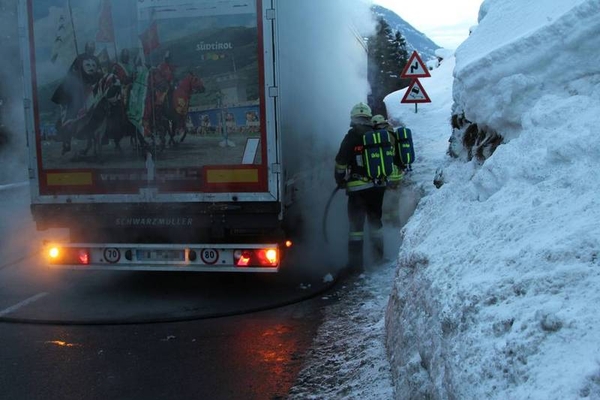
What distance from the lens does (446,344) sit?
290 centimetres

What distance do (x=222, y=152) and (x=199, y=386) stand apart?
7.51 ft

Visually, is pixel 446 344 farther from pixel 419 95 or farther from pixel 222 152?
pixel 419 95

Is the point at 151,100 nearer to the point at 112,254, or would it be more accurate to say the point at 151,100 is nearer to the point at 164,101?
the point at 164,101

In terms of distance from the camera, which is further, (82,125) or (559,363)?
(82,125)

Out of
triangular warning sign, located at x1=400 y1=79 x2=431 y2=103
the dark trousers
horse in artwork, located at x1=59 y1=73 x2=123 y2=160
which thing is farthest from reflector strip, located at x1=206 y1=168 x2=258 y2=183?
triangular warning sign, located at x1=400 y1=79 x2=431 y2=103

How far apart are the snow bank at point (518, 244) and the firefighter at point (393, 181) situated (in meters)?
A: 2.32

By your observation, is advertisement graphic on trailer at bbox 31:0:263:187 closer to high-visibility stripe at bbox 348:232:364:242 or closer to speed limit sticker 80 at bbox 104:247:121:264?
speed limit sticker 80 at bbox 104:247:121:264

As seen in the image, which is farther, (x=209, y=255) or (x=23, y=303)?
(x=23, y=303)

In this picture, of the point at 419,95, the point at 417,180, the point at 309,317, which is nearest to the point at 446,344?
the point at 309,317

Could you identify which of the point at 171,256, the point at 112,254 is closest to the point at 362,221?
the point at 171,256

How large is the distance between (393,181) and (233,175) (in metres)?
2.36

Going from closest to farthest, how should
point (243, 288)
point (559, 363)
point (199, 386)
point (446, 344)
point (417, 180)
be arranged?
point (559, 363) < point (446, 344) < point (199, 386) < point (243, 288) < point (417, 180)

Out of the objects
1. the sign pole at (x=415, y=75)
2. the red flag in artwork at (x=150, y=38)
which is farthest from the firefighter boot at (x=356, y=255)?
the sign pole at (x=415, y=75)

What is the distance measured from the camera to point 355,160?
7.65 meters
